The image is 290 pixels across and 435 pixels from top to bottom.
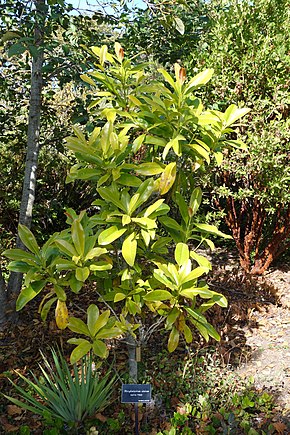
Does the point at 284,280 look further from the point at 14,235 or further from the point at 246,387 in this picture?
the point at 14,235

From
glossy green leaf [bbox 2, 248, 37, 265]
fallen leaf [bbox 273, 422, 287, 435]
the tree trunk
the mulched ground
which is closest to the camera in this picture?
glossy green leaf [bbox 2, 248, 37, 265]

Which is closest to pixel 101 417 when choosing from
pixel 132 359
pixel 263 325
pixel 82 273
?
pixel 132 359

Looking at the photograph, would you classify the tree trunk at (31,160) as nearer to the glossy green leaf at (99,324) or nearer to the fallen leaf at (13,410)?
the fallen leaf at (13,410)

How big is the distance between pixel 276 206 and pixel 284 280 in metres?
0.81

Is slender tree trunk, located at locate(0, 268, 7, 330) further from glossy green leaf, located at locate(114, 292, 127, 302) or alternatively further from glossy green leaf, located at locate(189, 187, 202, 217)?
glossy green leaf, located at locate(189, 187, 202, 217)

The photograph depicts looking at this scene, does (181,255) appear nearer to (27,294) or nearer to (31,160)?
(27,294)

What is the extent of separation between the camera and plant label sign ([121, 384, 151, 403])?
211cm

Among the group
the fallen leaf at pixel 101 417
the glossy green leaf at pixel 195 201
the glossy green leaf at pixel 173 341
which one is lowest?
the fallen leaf at pixel 101 417

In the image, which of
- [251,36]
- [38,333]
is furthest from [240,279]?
[251,36]

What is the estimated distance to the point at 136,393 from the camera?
6.94ft

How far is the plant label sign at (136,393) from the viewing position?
6.91ft

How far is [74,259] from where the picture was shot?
6.12 feet

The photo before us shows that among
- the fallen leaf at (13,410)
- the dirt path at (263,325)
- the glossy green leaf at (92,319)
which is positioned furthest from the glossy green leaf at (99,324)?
the dirt path at (263,325)

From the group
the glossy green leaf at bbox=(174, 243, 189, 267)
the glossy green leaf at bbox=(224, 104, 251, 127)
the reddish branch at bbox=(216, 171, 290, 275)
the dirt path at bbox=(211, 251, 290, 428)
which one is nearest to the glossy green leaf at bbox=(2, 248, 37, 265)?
the glossy green leaf at bbox=(174, 243, 189, 267)
